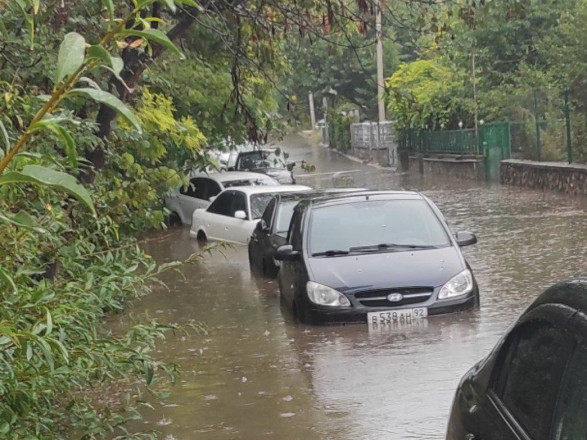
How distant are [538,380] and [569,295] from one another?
309 mm

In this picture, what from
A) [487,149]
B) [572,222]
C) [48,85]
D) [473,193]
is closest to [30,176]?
[48,85]

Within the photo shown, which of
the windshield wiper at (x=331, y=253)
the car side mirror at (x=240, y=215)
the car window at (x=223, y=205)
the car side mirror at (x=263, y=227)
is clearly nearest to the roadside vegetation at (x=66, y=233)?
the windshield wiper at (x=331, y=253)

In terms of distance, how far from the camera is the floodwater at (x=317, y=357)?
768cm

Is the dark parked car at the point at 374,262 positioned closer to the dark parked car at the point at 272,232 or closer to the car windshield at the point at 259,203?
the dark parked car at the point at 272,232

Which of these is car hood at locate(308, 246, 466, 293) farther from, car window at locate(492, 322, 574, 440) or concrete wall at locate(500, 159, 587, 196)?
concrete wall at locate(500, 159, 587, 196)

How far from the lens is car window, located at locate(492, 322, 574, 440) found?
3.34m

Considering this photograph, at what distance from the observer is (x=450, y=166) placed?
1529 inches

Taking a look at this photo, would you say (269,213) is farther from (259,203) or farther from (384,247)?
(384,247)

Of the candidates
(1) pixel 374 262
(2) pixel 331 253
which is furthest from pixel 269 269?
(1) pixel 374 262

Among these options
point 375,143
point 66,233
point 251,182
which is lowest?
point 251,182

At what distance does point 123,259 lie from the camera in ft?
19.0

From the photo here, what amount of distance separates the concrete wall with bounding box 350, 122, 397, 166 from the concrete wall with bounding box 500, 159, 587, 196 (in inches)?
724

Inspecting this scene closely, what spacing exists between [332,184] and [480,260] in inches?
924

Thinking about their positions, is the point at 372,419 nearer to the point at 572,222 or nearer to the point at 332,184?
the point at 572,222
